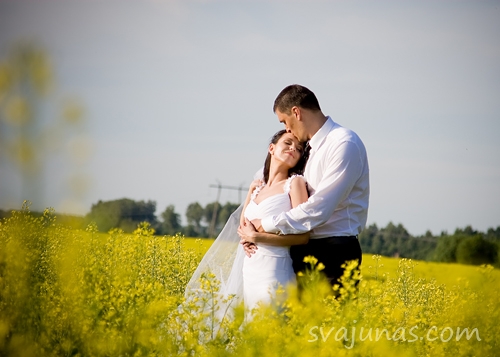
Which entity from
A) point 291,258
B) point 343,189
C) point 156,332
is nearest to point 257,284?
point 291,258

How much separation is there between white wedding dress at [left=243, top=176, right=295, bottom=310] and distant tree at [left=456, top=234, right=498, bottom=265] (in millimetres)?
1330

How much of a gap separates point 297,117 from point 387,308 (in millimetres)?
1643

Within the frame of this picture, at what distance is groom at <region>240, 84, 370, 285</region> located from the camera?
4641 mm

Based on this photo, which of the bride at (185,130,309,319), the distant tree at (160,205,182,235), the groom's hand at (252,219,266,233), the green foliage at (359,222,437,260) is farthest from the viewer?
the green foliage at (359,222,437,260)

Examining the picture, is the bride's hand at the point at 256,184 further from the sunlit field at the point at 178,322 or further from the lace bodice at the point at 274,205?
the sunlit field at the point at 178,322

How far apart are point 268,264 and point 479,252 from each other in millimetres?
1704

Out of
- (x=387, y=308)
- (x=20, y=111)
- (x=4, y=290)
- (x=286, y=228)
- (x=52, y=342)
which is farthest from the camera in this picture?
(x=286, y=228)

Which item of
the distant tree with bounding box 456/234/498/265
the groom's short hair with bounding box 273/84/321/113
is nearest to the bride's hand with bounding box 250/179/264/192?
the groom's short hair with bounding box 273/84/321/113

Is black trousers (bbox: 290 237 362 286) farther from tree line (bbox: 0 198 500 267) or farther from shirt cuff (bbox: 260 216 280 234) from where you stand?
tree line (bbox: 0 198 500 267)

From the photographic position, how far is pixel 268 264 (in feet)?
16.0

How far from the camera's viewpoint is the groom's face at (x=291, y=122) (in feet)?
16.3

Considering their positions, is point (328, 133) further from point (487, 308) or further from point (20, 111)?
point (20, 111)

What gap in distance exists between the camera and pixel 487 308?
3756mm

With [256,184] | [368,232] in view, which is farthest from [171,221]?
[256,184]
